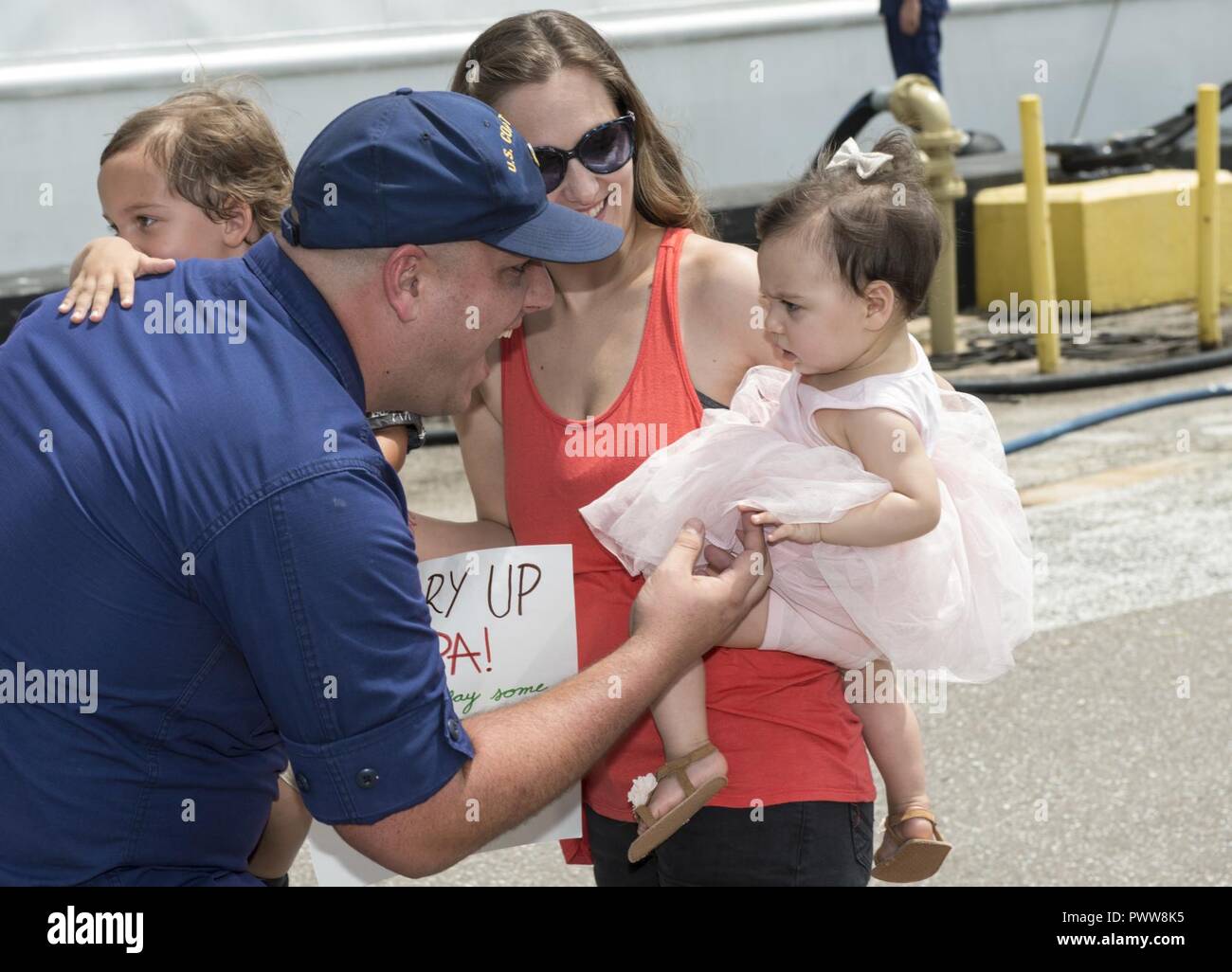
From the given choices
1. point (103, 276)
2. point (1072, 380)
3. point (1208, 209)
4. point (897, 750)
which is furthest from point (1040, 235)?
point (103, 276)

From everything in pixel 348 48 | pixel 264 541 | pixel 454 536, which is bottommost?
pixel 454 536

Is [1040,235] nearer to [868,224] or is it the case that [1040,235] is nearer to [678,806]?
[868,224]

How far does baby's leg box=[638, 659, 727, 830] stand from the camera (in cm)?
265

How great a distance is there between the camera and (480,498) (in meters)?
3.13

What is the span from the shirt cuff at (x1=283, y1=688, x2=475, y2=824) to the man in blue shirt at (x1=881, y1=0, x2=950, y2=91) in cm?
971

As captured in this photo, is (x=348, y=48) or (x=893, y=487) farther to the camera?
(x=348, y=48)

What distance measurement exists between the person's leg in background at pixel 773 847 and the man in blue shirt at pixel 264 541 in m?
0.50

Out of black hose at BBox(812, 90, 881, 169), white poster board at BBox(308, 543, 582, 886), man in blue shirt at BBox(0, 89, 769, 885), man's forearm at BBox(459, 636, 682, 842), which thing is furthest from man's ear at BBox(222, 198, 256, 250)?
black hose at BBox(812, 90, 881, 169)

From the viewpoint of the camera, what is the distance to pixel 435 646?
2.11m

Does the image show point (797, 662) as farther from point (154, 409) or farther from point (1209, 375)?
point (1209, 375)

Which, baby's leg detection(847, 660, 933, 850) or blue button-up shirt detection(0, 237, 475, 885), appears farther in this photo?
baby's leg detection(847, 660, 933, 850)

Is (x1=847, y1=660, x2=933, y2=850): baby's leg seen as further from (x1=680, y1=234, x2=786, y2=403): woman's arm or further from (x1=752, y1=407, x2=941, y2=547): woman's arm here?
(x1=680, y1=234, x2=786, y2=403): woman's arm

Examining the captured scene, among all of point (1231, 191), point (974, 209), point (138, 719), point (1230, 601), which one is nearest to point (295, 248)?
point (138, 719)

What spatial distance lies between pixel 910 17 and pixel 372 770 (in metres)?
9.79
